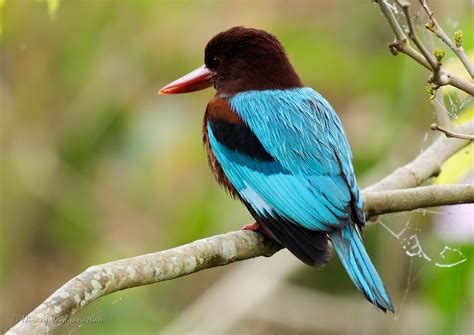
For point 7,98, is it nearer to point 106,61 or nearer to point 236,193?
point 106,61

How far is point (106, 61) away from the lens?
5207mm

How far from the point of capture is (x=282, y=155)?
3139mm

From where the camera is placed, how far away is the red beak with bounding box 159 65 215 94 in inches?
146

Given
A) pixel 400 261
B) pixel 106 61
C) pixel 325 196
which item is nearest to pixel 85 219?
pixel 106 61

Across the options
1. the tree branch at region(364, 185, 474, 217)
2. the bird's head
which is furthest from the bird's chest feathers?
the tree branch at region(364, 185, 474, 217)

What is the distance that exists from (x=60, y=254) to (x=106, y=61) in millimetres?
1142

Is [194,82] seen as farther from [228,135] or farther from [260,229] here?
[260,229]

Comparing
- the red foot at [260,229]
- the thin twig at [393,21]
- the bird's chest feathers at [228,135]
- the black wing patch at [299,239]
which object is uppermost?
the thin twig at [393,21]

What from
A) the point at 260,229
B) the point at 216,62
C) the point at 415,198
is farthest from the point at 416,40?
the point at 216,62

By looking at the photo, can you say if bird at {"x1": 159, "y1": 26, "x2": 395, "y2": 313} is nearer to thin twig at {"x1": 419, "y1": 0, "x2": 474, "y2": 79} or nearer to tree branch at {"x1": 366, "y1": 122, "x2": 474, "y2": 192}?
tree branch at {"x1": 366, "y1": 122, "x2": 474, "y2": 192}

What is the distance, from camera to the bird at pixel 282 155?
2889 mm

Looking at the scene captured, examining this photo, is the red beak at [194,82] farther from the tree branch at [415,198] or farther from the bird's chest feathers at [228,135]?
the tree branch at [415,198]

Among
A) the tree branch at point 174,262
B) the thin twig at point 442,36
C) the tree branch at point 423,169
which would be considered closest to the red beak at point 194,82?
the tree branch at point 423,169

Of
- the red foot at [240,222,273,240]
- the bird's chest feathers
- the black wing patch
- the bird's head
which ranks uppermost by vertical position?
the bird's head
